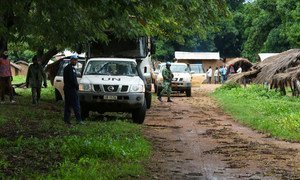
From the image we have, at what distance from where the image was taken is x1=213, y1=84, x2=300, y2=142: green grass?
13763 mm

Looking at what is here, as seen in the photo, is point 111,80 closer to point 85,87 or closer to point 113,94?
point 113,94

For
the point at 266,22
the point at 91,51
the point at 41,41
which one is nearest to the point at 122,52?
the point at 91,51

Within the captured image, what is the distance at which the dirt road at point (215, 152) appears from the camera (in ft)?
29.6

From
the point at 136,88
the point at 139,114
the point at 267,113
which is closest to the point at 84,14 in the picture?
the point at 136,88

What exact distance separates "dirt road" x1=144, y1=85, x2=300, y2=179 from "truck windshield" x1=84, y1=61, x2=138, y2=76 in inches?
65.7

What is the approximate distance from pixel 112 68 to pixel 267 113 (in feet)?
17.7

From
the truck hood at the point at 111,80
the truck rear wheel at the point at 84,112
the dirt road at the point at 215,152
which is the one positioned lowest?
the dirt road at the point at 215,152

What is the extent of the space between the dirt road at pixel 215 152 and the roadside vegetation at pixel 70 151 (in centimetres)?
49

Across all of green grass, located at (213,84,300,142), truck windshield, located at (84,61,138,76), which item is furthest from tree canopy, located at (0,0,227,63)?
green grass, located at (213,84,300,142)

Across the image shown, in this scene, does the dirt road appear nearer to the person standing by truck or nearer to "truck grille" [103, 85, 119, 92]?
"truck grille" [103, 85, 119, 92]

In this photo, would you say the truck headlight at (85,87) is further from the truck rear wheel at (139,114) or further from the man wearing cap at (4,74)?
the man wearing cap at (4,74)

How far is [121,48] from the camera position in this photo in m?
20.7

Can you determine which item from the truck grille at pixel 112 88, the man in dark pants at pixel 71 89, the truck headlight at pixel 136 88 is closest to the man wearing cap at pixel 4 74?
the truck grille at pixel 112 88

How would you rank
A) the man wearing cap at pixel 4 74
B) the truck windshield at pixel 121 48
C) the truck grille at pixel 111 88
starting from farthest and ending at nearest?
the truck windshield at pixel 121 48
the man wearing cap at pixel 4 74
the truck grille at pixel 111 88
